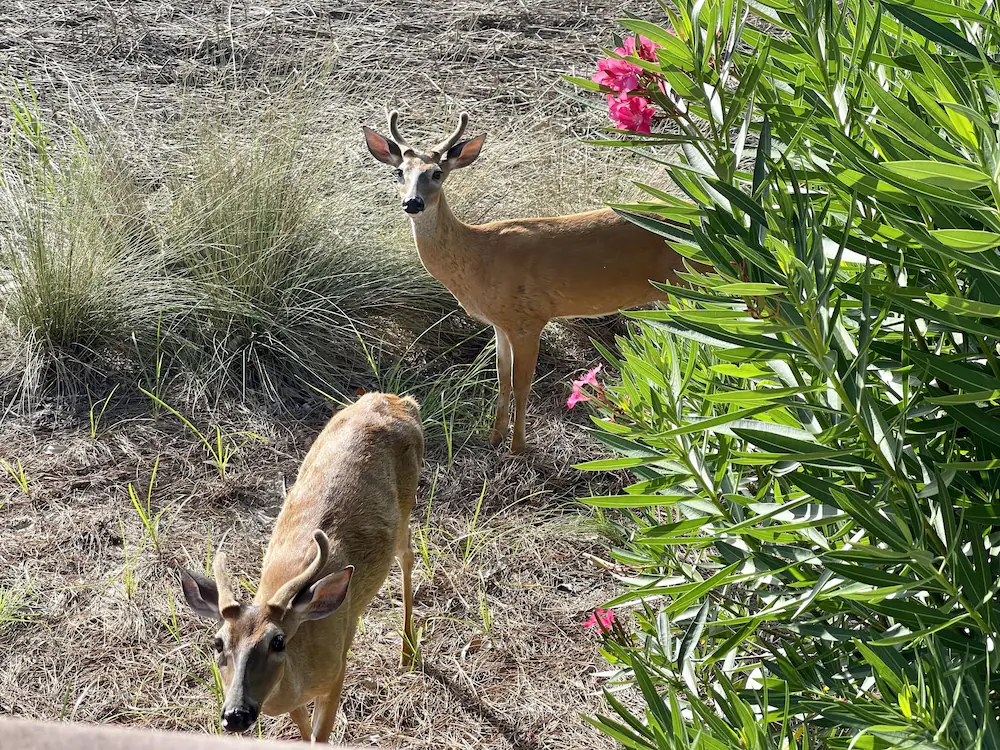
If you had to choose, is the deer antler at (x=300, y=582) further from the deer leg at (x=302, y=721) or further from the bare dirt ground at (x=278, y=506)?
the bare dirt ground at (x=278, y=506)

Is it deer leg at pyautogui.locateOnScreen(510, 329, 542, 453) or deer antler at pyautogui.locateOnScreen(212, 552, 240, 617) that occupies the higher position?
deer antler at pyautogui.locateOnScreen(212, 552, 240, 617)

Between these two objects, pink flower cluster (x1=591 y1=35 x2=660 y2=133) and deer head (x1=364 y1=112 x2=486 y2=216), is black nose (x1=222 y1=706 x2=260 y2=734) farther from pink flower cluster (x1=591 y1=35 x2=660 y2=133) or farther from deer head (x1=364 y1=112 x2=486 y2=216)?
deer head (x1=364 y1=112 x2=486 y2=216)

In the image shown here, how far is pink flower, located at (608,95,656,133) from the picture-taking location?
7.80 ft

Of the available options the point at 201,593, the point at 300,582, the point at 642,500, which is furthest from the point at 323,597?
the point at 642,500

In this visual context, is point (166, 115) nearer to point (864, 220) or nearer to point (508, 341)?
point (508, 341)

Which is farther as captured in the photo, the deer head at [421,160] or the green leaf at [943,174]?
the deer head at [421,160]

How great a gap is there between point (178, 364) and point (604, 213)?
2.50 metres

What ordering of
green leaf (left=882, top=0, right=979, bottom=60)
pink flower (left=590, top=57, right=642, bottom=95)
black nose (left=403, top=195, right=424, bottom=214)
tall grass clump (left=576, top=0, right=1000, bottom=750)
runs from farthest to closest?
black nose (left=403, top=195, right=424, bottom=214), pink flower (left=590, top=57, right=642, bottom=95), green leaf (left=882, top=0, right=979, bottom=60), tall grass clump (left=576, top=0, right=1000, bottom=750)

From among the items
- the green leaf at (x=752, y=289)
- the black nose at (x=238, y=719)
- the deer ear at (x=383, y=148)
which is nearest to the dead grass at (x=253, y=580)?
the black nose at (x=238, y=719)

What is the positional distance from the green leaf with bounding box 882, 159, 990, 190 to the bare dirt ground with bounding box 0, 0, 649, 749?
297cm

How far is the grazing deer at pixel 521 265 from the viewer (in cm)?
603

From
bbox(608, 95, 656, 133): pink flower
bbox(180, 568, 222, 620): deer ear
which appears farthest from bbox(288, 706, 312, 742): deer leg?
bbox(608, 95, 656, 133): pink flower

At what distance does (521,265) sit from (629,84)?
3817mm

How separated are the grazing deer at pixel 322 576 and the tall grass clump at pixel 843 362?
130cm
